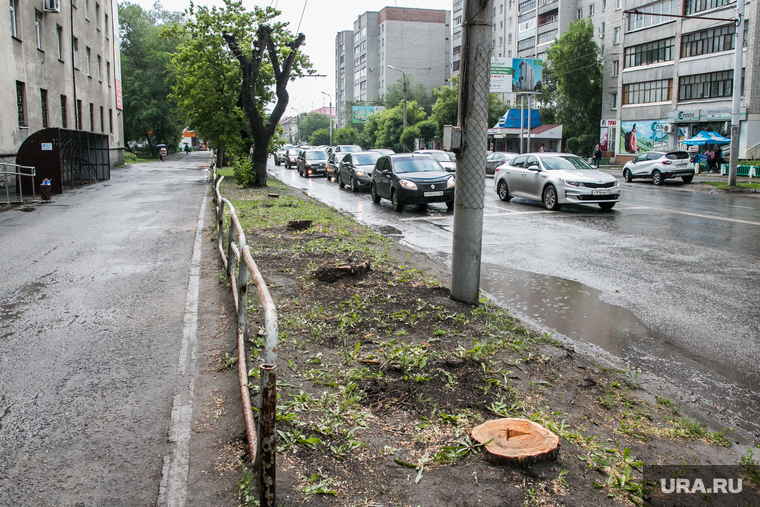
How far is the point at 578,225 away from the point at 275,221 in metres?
6.68

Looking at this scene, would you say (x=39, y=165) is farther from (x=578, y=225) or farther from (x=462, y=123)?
(x=462, y=123)

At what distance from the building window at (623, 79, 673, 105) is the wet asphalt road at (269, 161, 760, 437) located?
33.5 meters

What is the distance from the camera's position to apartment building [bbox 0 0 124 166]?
22.8m

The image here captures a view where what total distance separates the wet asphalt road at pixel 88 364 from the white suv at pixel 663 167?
23.4 meters

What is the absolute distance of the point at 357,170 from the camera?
939 inches

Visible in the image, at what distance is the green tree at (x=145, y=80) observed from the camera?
55.9 metres

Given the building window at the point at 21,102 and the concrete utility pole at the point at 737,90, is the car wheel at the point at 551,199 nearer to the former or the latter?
the concrete utility pole at the point at 737,90

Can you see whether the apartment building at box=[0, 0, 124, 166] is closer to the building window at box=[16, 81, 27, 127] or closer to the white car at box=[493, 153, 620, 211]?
the building window at box=[16, 81, 27, 127]

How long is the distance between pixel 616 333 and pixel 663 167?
2463 cm

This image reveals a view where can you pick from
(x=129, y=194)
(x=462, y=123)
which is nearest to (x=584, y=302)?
(x=462, y=123)

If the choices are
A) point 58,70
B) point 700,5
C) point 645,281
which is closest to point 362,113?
point 700,5

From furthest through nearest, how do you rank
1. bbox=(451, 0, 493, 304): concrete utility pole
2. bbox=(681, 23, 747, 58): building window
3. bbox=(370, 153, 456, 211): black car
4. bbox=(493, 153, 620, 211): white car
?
bbox=(681, 23, 747, 58): building window → bbox=(370, 153, 456, 211): black car → bbox=(493, 153, 620, 211): white car → bbox=(451, 0, 493, 304): concrete utility pole

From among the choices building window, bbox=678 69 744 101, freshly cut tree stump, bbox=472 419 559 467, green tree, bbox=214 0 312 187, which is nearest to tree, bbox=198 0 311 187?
green tree, bbox=214 0 312 187

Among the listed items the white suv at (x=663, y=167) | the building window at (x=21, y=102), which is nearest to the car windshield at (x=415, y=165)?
the white suv at (x=663, y=167)
